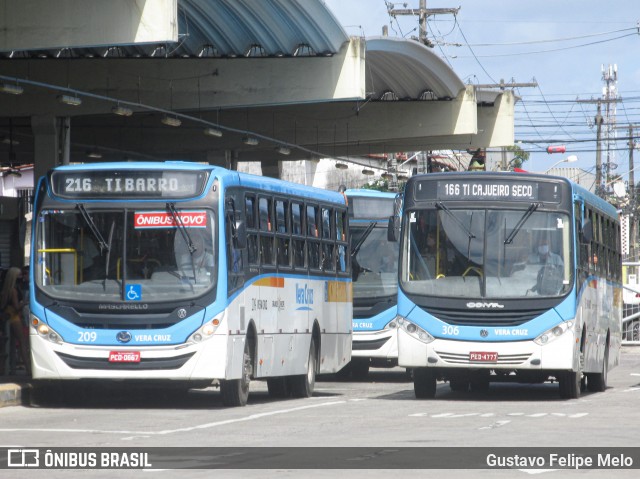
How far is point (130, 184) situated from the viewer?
18250 mm

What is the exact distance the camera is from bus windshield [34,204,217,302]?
1791 centimetres

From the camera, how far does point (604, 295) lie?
24203mm

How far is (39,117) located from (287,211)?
591 inches

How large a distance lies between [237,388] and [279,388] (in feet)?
11.5

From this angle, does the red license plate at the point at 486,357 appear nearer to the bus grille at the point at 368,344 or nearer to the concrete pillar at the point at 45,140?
the bus grille at the point at 368,344

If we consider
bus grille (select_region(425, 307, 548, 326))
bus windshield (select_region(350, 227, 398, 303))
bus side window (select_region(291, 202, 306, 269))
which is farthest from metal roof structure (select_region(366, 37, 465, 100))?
bus grille (select_region(425, 307, 548, 326))

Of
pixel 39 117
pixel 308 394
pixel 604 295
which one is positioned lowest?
pixel 308 394

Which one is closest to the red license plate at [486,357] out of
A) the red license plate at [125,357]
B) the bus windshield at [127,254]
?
the bus windshield at [127,254]

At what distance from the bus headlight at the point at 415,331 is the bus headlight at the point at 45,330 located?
4933 millimetres

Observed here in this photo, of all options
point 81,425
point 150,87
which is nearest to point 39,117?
point 150,87

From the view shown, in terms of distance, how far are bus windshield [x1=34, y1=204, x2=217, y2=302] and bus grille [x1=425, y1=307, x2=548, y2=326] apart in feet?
12.9

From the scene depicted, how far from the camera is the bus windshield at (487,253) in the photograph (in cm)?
2016

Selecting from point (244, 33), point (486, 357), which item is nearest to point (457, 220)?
point (486, 357)

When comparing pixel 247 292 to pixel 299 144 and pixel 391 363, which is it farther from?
pixel 299 144
